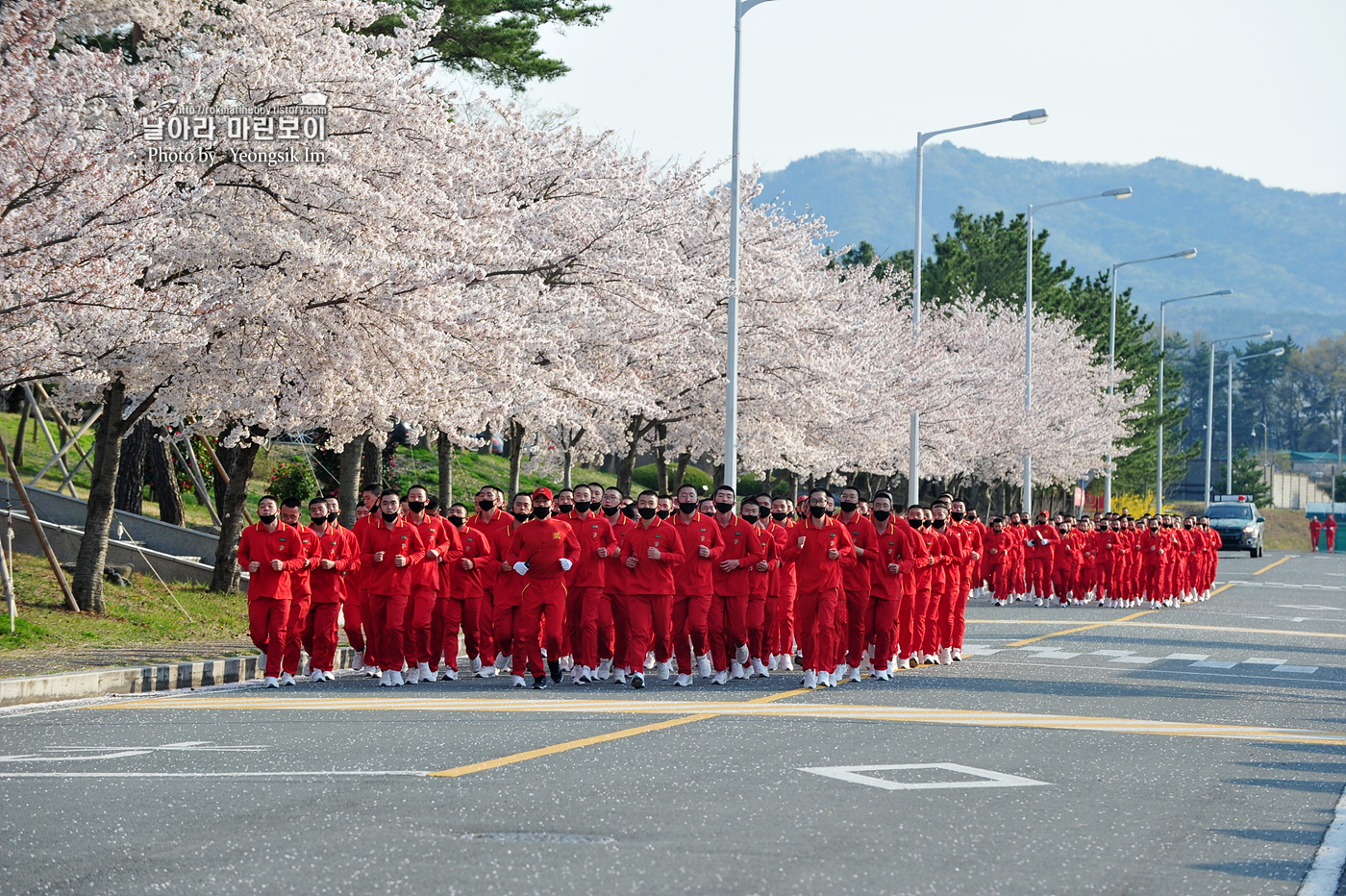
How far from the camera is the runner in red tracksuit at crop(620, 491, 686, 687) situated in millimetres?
15883

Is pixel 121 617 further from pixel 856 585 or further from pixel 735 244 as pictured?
pixel 735 244

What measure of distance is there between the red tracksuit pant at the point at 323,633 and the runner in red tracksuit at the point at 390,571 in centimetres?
45

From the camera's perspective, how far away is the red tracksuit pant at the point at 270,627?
15156mm

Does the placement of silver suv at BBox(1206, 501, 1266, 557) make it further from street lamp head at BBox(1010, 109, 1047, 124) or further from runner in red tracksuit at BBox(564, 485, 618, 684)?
runner in red tracksuit at BBox(564, 485, 618, 684)

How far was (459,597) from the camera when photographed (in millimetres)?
16438

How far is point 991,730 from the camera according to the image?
1180cm

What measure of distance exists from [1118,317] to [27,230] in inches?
2577

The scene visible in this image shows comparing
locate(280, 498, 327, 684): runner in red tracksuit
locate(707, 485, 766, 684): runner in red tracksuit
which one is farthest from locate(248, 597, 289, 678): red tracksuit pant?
locate(707, 485, 766, 684): runner in red tracksuit

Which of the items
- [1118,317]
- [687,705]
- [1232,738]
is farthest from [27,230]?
[1118,317]

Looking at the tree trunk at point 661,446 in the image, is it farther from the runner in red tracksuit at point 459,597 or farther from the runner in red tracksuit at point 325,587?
the runner in red tracksuit at point 325,587

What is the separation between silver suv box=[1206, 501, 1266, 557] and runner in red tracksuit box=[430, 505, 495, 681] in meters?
51.8

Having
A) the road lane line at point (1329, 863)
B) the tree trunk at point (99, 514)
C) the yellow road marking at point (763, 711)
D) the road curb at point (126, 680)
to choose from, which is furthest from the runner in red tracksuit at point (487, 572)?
the road lane line at point (1329, 863)

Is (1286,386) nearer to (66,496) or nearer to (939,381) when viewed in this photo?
(939,381)

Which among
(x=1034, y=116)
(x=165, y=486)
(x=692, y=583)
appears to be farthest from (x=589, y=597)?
(x=1034, y=116)
